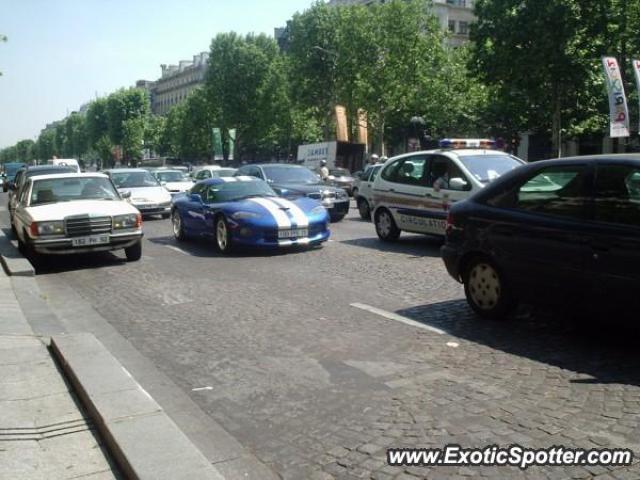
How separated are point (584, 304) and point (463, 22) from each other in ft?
221

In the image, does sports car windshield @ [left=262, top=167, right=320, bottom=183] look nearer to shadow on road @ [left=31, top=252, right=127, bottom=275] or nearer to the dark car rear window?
shadow on road @ [left=31, top=252, right=127, bottom=275]

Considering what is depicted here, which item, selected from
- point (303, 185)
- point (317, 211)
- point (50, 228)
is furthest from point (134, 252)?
point (303, 185)

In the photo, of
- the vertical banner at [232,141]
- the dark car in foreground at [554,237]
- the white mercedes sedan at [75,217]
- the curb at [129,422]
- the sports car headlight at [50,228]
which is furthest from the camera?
the vertical banner at [232,141]

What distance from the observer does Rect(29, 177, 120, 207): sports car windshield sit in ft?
37.1

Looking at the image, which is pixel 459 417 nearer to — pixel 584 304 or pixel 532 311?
pixel 584 304

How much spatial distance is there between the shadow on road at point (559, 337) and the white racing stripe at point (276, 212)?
4868 millimetres

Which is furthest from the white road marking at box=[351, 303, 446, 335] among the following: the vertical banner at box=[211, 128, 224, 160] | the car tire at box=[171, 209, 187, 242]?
the vertical banner at box=[211, 128, 224, 160]

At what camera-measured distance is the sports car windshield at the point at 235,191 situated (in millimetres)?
12773

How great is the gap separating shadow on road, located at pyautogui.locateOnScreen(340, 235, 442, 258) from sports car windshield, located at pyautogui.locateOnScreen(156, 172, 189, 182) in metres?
12.9

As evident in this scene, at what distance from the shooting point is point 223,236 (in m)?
12.1

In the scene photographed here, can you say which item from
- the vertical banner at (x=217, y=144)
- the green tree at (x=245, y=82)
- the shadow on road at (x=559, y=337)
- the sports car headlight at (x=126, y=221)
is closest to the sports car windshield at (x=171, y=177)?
the sports car headlight at (x=126, y=221)

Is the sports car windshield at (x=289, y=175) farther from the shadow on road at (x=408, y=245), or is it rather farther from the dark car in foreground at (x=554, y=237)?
the dark car in foreground at (x=554, y=237)

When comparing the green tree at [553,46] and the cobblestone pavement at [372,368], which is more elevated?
the green tree at [553,46]

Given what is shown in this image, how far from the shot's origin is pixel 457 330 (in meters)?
6.29
